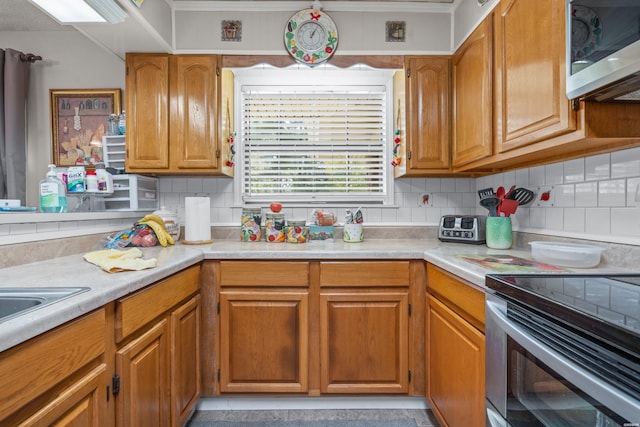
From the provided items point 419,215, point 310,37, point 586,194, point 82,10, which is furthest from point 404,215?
point 82,10

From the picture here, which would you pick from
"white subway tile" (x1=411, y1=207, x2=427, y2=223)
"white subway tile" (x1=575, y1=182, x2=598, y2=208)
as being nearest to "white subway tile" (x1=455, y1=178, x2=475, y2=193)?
"white subway tile" (x1=411, y1=207, x2=427, y2=223)

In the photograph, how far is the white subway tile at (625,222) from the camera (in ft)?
4.07

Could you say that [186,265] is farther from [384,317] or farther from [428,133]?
[428,133]

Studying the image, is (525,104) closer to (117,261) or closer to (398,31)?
(398,31)

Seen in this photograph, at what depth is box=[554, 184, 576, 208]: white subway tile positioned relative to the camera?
154 centimetres

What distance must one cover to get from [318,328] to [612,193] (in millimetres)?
1464

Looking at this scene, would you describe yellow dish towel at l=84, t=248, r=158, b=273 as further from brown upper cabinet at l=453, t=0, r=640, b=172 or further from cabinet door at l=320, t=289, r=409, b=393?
brown upper cabinet at l=453, t=0, r=640, b=172

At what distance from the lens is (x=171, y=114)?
6.95 ft

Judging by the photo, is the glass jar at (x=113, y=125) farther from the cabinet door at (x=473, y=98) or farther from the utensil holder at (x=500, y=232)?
the utensil holder at (x=500, y=232)

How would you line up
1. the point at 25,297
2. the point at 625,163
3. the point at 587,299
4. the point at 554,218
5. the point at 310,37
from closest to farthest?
the point at 587,299, the point at 25,297, the point at 625,163, the point at 554,218, the point at 310,37

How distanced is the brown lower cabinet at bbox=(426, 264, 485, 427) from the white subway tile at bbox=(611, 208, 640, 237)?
2.13 feet

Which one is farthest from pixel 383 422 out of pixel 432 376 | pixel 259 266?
pixel 259 266

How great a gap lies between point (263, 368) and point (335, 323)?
0.46 m

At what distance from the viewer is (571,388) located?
708mm
